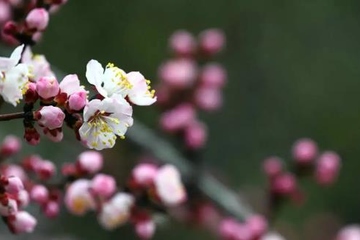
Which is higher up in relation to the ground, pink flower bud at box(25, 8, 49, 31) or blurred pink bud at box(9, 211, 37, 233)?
pink flower bud at box(25, 8, 49, 31)

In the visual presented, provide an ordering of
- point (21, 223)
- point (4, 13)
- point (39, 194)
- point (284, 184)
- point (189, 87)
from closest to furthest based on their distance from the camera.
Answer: point (21, 223)
point (39, 194)
point (4, 13)
point (284, 184)
point (189, 87)

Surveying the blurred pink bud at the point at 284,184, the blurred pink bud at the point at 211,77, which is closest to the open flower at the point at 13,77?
the blurred pink bud at the point at 284,184

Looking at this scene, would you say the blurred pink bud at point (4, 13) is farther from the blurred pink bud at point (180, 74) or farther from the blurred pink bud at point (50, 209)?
the blurred pink bud at point (180, 74)

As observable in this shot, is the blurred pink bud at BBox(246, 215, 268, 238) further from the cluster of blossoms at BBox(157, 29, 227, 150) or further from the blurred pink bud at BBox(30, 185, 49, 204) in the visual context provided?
the blurred pink bud at BBox(30, 185, 49, 204)

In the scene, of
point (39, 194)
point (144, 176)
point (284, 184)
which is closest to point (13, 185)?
point (39, 194)

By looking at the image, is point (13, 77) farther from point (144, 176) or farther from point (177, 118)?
point (177, 118)

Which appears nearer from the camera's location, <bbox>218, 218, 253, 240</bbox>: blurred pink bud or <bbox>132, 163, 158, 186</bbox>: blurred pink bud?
<bbox>132, 163, 158, 186</bbox>: blurred pink bud

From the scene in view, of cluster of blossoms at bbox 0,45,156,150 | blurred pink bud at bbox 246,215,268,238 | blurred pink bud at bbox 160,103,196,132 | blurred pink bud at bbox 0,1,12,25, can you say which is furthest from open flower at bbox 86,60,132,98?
blurred pink bud at bbox 160,103,196,132
